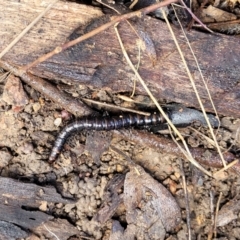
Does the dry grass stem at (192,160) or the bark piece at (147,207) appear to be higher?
the dry grass stem at (192,160)

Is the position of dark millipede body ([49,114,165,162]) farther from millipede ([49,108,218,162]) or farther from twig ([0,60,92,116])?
twig ([0,60,92,116])

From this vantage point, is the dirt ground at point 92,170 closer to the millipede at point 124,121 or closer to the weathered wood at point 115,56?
the millipede at point 124,121

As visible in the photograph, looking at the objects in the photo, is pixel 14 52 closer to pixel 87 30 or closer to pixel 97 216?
pixel 87 30

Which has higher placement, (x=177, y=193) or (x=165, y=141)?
(x=165, y=141)

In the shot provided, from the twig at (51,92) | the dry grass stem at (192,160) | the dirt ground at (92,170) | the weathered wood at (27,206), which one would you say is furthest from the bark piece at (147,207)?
the twig at (51,92)

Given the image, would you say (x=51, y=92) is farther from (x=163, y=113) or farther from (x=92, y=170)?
(x=163, y=113)

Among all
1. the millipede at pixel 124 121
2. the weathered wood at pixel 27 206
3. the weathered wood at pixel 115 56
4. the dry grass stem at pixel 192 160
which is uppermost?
the weathered wood at pixel 115 56

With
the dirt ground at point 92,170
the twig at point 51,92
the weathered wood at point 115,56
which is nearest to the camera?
the weathered wood at point 115,56

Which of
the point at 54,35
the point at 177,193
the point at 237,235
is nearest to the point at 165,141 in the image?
the point at 177,193
